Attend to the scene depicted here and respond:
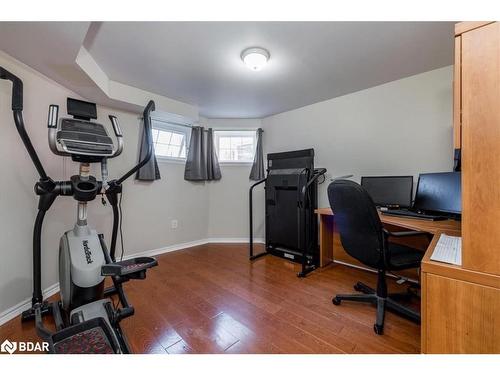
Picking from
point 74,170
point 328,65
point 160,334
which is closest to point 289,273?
point 160,334

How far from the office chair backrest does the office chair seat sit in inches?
3.1

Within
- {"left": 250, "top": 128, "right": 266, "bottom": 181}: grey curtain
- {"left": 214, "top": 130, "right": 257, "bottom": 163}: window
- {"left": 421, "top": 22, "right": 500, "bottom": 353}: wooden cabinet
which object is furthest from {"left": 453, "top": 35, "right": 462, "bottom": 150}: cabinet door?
{"left": 214, "top": 130, "right": 257, "bottom": 163}: window

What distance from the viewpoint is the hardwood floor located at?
127 centimetres

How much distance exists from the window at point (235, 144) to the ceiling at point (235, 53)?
101 centimetres

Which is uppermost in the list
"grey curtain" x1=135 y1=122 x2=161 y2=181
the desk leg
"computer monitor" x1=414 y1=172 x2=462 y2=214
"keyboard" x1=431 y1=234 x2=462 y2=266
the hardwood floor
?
"grey curtain" x1=135 y1=122 x2=161 y2=181

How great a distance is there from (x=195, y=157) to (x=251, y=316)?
89.9 inches

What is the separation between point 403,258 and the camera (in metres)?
1.42

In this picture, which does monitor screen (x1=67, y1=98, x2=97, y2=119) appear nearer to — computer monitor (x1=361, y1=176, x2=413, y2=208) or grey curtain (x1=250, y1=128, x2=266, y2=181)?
→ grey curtain (x1=250, y1=128, x2=266, y2=181)

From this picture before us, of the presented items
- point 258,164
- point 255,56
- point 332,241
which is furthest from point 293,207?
point 255,56

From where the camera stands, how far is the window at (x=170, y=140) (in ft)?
9.74

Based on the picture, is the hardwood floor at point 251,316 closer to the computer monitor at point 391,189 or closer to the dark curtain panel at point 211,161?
the computer monitor at point 391,189

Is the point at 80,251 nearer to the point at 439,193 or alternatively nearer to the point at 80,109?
the point at 80,109
